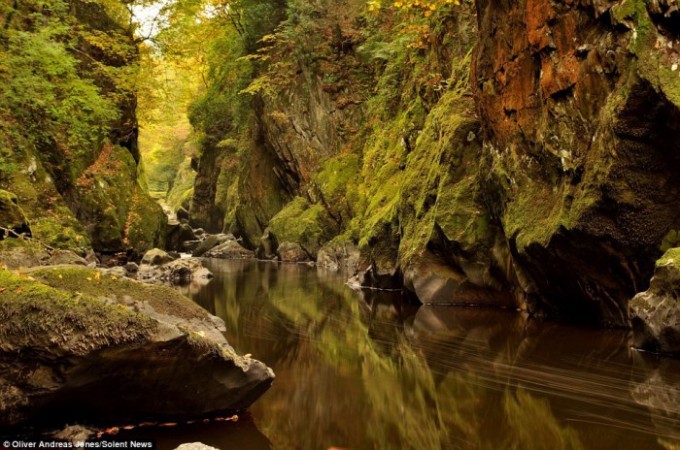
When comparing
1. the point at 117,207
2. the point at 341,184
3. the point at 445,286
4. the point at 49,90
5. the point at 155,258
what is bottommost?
the point at 155,258

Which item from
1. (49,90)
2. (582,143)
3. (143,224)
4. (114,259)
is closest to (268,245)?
(143,224)

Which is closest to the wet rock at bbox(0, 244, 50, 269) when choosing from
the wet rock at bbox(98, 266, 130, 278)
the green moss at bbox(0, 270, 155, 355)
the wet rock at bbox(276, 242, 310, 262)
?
the wet rock at bbox(98, 266, 130, 278)

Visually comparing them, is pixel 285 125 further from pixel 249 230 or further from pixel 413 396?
pixel 413 396

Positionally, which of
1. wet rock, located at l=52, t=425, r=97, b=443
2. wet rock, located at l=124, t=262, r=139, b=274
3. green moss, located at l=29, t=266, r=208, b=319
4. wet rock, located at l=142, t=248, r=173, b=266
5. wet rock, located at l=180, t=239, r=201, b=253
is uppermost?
green moss, located at l=29, t=266, r=208, b=319

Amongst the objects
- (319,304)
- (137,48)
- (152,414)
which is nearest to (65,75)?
(137,48)

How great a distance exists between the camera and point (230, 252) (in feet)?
92.5

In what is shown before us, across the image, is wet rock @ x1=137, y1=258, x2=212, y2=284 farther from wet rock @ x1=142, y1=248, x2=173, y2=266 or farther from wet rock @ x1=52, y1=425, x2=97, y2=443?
wet rock @ x1=52, y1=425, x2=97, y2=443

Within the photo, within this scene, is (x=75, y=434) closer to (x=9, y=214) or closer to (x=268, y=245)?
(x=9, y=214)

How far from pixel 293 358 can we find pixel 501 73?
6.28 metres

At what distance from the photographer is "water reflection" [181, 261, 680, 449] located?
4.34m

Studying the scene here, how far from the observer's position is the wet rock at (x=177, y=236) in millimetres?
27650

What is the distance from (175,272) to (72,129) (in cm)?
538

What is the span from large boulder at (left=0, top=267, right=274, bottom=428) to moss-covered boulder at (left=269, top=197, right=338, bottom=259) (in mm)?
18944

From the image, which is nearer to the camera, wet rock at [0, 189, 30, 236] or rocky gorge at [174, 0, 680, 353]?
rocky gorge at [174, 0, 680, 353]
